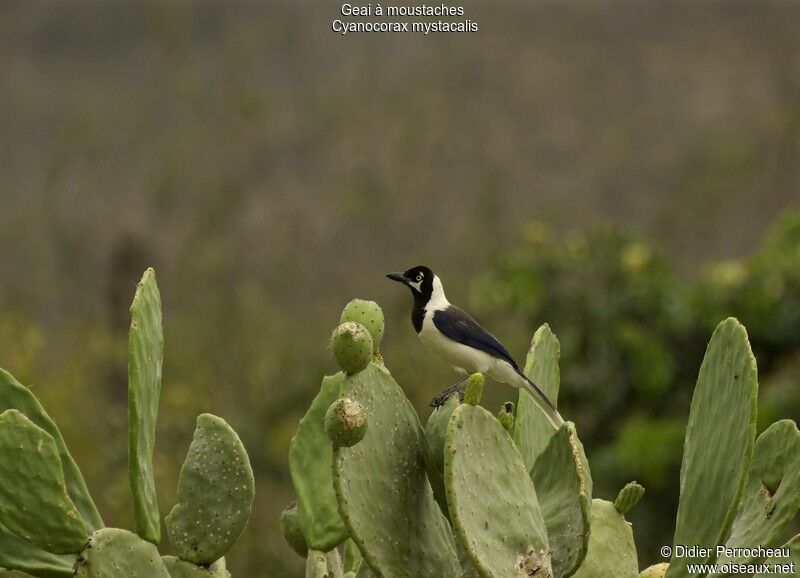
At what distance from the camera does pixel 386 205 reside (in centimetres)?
1309

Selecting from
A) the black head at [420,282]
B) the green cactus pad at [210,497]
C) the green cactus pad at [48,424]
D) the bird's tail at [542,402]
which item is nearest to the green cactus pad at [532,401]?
the bird's tail at [542,402]

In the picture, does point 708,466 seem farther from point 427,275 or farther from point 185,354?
point 185,354

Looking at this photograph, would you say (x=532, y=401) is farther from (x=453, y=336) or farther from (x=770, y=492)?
(x=770, y=492)

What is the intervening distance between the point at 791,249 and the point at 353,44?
1501 cm

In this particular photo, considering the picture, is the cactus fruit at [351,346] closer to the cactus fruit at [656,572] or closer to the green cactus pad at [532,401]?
the green cactus pad at [532,401]

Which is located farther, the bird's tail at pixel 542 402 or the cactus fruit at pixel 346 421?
the bird's tail at pixel 542 402

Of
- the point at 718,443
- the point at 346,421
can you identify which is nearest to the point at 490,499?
the point at 346,421

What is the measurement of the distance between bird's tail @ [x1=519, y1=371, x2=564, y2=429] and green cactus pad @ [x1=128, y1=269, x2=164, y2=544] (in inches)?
A: 28.3

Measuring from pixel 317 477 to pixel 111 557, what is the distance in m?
0.57

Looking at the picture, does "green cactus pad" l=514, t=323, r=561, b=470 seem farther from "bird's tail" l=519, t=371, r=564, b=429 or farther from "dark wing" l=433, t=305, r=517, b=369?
"dark wing" l=433, t=305, r=517, b=369

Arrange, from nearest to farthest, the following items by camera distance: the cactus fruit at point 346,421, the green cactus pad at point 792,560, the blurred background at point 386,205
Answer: the cactus fruit at point 346,421
the green cactus pad at point 792,560
the blurred background at point 386,205

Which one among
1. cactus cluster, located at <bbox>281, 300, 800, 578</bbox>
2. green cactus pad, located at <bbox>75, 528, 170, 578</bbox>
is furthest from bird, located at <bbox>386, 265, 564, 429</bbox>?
green cactus pad, located at <bbox>75, 528, 170, 578</bbox>

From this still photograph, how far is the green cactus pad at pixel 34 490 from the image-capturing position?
2.09m

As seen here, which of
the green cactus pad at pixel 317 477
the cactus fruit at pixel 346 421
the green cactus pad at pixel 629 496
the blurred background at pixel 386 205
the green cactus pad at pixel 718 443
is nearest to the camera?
the cactus fruit at pixel 346 421
